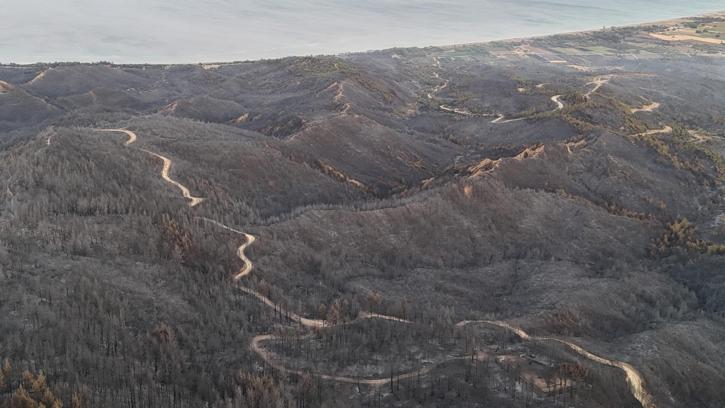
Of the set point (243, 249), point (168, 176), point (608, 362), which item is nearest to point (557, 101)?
point (168, 176)

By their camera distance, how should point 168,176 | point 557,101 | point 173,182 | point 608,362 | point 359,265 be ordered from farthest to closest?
point 557,101 → point 168,176 → point 173,182 → point 359,265 → point 608,362

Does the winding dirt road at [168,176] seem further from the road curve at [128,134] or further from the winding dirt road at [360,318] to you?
the winding dirt road at [360,318]

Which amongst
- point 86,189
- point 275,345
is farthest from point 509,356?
point 86,189

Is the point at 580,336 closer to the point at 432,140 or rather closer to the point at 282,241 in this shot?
the point at 282,241

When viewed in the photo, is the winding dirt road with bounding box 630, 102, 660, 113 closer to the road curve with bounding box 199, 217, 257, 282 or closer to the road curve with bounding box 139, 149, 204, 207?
the road curve with bounding box 139, 149, 204, 207

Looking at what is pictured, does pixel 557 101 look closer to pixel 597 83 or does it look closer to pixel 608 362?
pixel 597 83

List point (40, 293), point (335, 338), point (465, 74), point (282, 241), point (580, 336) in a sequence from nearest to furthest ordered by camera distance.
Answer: point (40, 293), point (335, 338), point (580, 336), point (282, 241), point (465, 74)

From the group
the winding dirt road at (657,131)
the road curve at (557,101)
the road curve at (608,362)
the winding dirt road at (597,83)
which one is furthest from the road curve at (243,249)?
the winding dirt road at (597,83)
